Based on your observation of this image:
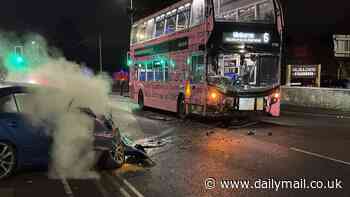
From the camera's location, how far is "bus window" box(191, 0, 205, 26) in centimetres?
1458

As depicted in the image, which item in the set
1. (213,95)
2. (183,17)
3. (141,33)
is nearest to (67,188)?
(213,95)

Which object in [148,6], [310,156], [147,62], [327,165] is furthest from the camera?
[148,6]

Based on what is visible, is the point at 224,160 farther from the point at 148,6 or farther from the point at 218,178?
the point at 148,6

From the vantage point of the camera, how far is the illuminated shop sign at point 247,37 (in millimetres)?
14102

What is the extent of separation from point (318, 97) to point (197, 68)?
37.4 ft

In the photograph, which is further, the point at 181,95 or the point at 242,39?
the point at 181,95

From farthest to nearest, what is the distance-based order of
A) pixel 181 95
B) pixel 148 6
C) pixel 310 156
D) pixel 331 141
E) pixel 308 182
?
pixel 148 6
pixel 181 95
pixel 331 141
pixel 310 156
pixel 308 182

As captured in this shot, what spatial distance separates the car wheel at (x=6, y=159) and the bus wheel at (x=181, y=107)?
9724 millimetres

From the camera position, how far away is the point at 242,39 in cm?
1418

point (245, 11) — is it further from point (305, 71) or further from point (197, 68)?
point (305, 71)

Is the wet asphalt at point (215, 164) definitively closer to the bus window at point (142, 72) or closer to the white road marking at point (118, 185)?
the white road marking at point (118, 185)

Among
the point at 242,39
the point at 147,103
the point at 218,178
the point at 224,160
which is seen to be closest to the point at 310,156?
the point at 224,160

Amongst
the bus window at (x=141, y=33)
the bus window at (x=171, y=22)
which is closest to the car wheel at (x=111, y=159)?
the bus window at (x=171, y=22)

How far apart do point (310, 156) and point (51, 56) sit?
6.05 meters
